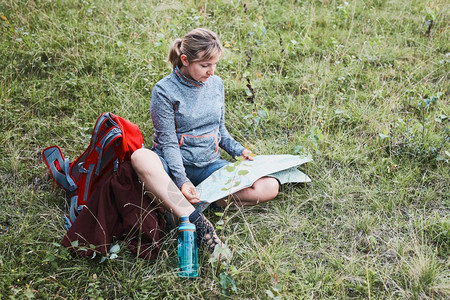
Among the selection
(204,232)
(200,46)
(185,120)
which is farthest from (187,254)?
(200,46)

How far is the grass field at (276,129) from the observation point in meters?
2.38

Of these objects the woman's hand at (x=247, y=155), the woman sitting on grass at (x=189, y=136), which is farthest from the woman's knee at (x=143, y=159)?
the woman's hand at (x=247, y=155)

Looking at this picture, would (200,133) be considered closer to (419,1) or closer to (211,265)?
(211,265)

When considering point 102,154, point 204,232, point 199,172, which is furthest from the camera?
point 199,172

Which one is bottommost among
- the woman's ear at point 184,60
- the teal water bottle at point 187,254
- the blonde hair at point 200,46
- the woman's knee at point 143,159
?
the teal water bottle at point 187,254

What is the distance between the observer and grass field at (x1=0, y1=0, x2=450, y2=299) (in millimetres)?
2379

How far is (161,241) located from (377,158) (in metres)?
1.88

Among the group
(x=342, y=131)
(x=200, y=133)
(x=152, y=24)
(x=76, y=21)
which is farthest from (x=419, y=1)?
(x=76, y=21)

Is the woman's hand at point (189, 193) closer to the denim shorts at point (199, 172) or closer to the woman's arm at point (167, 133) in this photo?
the woman's arm at point (167, 133)

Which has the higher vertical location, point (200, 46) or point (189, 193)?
point (200, 46)

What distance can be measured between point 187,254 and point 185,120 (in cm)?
92

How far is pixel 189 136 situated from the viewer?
2812mm

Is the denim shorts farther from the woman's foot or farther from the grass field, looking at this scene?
the woman's foot

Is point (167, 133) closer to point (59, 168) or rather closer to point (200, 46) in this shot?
point (200, 46)
